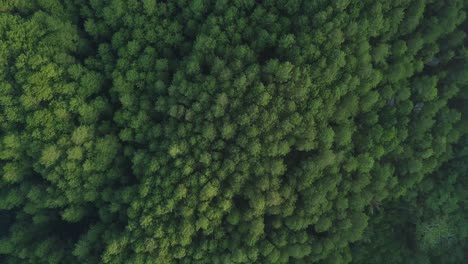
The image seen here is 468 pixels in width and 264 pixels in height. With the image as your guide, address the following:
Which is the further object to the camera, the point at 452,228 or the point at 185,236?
the point at 452,228

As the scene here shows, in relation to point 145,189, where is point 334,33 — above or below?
above

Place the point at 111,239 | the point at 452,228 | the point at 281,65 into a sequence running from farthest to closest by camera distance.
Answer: the point at 452,228 → the point at 111,239 → the point at 281,65

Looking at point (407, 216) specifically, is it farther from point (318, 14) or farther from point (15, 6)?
point (15, 6)

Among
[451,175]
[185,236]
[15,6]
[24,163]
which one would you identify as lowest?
[451,175]

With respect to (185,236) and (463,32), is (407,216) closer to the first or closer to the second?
(463,32)


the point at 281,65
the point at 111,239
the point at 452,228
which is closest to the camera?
the point at 281,65

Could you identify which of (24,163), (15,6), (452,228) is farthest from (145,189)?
(452,228)
